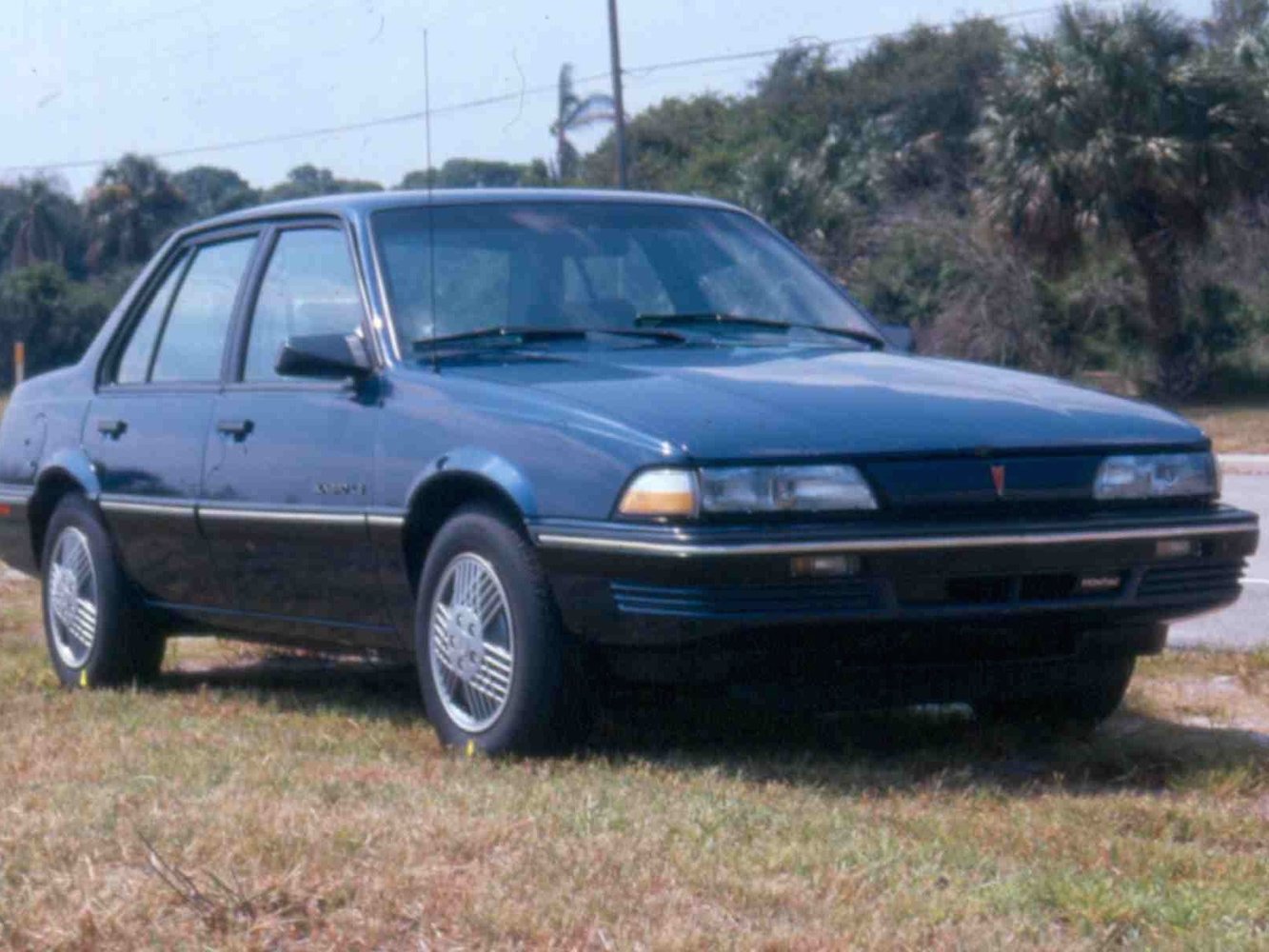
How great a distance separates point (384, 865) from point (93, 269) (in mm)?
40082

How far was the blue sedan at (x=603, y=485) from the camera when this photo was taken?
209 inches

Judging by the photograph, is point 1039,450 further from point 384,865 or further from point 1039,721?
point 384,865

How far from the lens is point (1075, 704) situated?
6.27 meters

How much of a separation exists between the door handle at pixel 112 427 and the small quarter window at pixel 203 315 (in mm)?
185

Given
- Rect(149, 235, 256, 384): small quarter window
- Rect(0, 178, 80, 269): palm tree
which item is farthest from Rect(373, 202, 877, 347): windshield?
Rect(0, 178, 80, 269): palm tree

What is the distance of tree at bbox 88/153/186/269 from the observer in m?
40.6

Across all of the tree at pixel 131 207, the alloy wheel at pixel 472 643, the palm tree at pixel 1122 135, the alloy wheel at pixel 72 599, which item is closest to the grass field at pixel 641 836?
the alloy wheel at pixel 472 643

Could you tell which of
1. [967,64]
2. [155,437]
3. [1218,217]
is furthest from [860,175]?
[155,437]

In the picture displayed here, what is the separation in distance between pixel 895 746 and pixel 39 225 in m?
39.3

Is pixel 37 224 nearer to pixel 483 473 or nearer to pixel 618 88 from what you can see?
pixel 618 88

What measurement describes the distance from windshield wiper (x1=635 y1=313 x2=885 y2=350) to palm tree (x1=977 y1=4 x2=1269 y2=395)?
78.2 ft

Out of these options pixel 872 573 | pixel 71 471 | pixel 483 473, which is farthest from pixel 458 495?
pixel 71 471

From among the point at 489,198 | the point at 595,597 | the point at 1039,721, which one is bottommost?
the point at 1039,721

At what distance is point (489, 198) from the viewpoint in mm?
6816
